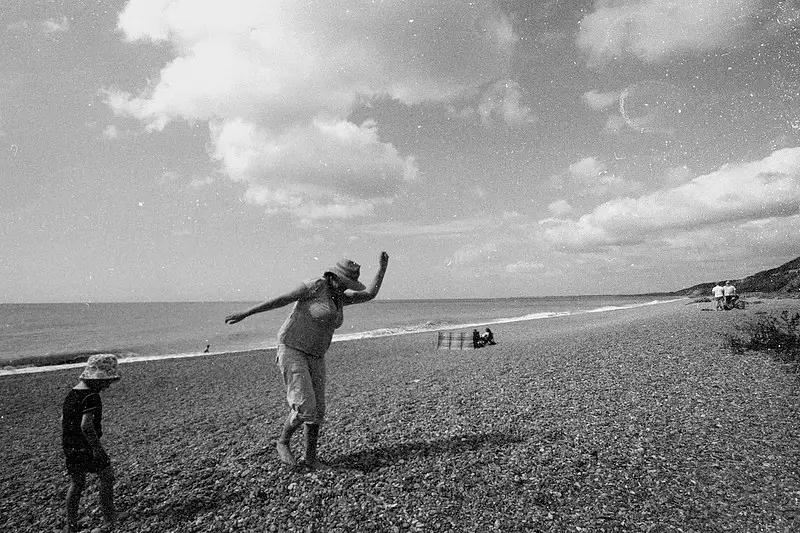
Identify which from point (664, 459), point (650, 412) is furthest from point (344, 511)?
point (650, 412)

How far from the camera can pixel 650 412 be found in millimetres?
8102

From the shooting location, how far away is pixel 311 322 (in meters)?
5.75

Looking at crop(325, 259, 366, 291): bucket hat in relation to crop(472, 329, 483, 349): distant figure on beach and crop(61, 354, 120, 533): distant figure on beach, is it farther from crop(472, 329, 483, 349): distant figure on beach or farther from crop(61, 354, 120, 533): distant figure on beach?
crop(472, 329, 483, 349): distant figure on beach

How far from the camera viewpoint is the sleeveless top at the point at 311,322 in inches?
226

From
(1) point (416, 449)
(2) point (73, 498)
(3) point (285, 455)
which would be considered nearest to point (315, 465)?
(3) point (285, 455)

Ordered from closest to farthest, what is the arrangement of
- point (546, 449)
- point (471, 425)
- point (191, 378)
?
1. point (546, 449)
2. point (471, 425)
3. point (191, 378)

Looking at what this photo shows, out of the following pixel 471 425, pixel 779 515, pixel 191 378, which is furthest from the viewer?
pixel 191 378

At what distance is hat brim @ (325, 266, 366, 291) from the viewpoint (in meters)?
5.93

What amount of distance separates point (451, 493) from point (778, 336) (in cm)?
1308

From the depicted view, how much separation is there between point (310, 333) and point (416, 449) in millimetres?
2672

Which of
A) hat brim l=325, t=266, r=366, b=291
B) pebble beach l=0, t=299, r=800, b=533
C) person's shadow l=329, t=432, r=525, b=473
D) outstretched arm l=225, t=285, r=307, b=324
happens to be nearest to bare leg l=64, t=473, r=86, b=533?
pebble beach l=0, t=299, r=800, b=533

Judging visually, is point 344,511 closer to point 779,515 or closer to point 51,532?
point 51,532

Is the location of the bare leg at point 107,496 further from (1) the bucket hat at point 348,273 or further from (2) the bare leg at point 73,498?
(1) the bucket hat at point 348,273

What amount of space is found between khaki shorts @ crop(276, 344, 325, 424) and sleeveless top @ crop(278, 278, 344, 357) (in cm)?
10
